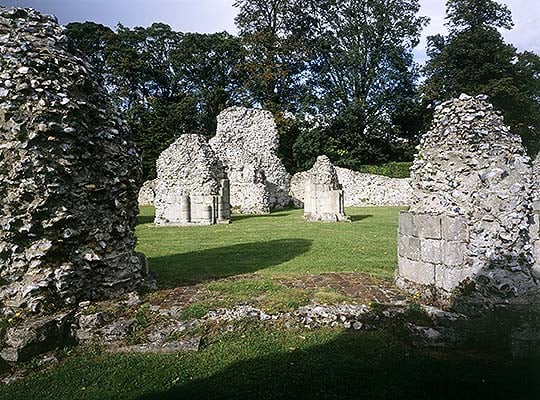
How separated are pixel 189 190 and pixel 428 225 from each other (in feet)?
44.9

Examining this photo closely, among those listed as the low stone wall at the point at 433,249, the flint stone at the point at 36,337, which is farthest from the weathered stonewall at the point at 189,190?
the flint stone at the point at 36,337

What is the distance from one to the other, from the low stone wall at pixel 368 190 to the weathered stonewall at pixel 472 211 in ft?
74.1

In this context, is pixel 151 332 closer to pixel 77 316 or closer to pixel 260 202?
pixel 77 316

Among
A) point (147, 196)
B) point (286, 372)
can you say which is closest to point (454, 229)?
point (286, 372)

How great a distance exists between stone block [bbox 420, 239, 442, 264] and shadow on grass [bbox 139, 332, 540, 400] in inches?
64.8

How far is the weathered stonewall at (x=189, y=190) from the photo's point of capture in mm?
18266

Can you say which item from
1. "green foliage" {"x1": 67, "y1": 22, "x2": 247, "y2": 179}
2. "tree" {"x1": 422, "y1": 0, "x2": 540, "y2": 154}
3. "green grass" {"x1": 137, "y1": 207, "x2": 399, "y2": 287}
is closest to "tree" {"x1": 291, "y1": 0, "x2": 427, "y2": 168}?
"tree" {"x1": 422, "y1": 0, "x2": 540, "y2": 154}

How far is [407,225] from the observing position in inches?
261

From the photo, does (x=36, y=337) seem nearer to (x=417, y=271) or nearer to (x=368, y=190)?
(x=417, y=271)

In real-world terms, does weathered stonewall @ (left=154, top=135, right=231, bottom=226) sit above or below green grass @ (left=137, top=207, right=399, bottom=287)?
above

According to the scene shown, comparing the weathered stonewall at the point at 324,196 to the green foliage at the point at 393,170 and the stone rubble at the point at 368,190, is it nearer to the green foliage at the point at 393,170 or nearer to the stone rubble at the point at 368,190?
the stone rubble at the point at 368,190

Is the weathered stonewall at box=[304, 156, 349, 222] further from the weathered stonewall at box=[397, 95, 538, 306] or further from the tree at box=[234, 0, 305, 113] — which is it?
the tree at box=[234, 0, 305, 113]

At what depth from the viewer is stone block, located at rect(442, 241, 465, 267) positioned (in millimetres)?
5759

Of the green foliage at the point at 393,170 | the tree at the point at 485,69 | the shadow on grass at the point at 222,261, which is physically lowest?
the shadow on grass at the point at 222,261
